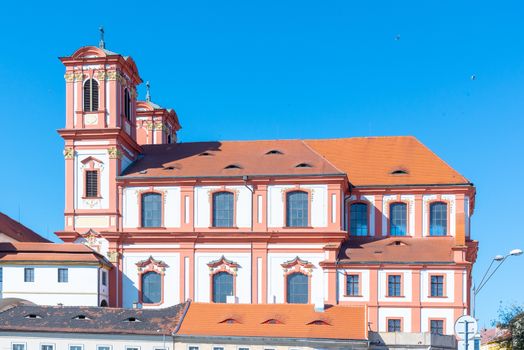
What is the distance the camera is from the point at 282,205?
62.9 m

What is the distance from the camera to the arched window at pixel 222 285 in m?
61.9

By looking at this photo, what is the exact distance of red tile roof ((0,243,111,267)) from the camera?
5941 centimetres

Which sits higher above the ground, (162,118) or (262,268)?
(162,118)

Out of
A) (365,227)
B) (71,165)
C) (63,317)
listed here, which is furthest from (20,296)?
(365,227)

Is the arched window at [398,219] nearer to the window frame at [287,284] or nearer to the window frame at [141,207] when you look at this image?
the window frame at [287,284]

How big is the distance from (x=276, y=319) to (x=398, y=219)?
16417 mm

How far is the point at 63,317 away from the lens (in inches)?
2096

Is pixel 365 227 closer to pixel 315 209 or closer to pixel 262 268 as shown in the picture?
pixel 315 209

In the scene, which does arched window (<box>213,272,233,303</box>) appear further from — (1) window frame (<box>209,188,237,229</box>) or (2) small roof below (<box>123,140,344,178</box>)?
(2) small roof below (<box>123,140,344,178</box>)

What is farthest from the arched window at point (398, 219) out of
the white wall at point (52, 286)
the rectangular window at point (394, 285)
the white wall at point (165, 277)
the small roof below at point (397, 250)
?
the white wall at point (52, 286)

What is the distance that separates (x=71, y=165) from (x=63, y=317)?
15.8 metres

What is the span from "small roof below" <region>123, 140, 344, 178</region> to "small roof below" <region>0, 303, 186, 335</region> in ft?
43.5

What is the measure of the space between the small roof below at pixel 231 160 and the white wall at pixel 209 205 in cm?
111

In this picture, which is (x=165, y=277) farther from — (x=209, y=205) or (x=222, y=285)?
(x=209, y=205)
